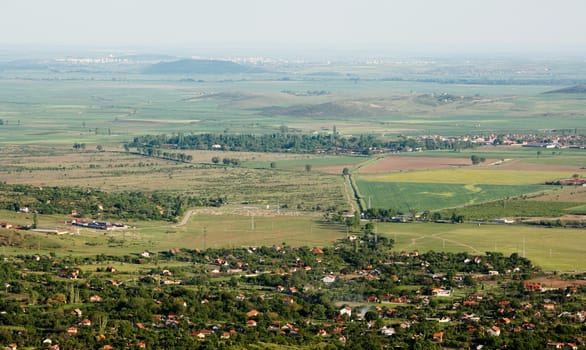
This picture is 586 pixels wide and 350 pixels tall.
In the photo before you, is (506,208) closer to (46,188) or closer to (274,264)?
(274,264)

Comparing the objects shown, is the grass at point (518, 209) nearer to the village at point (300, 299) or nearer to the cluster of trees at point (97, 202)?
the village at point (300, 299)

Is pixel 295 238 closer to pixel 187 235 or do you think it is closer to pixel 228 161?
pixel 187 235

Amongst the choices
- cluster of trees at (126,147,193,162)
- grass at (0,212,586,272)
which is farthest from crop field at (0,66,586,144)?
grass at (0,212,586,272)

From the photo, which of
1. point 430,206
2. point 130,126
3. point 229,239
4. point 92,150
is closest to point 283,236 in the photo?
point 229,239

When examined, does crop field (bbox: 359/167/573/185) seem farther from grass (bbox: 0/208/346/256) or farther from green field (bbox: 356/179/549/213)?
grass (bbox: 0/208/346/256)

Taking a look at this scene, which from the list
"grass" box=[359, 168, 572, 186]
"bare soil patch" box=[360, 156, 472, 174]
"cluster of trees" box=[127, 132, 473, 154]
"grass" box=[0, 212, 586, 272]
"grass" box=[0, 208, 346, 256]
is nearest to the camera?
"grass" box=[0, 212, 586, 272]

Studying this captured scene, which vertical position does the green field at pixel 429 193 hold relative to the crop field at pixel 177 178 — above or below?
above

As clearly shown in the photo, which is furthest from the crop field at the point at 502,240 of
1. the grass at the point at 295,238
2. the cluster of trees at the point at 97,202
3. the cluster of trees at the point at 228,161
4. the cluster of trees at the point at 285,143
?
the cluster of trees at the point at 285,143
